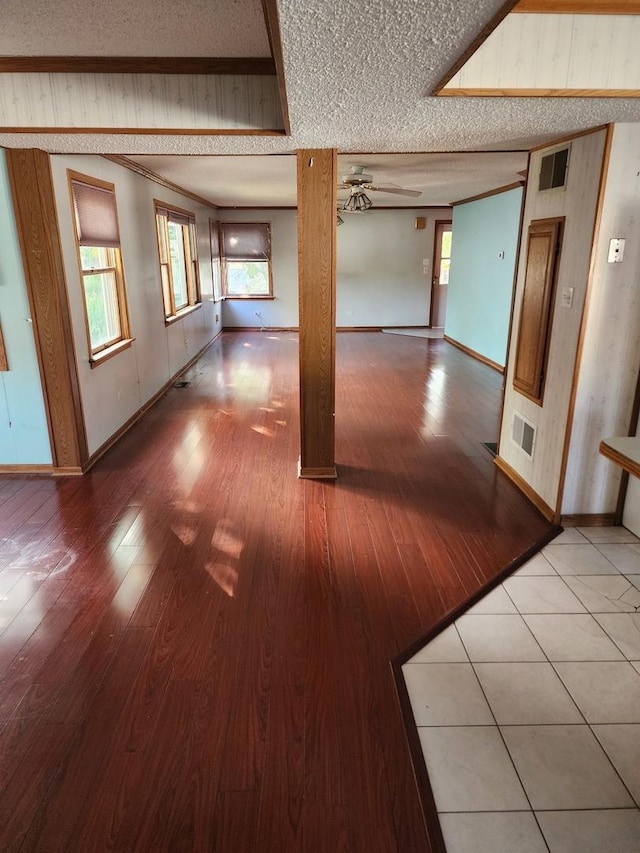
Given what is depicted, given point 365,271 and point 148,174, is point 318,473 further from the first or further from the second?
point 365,271

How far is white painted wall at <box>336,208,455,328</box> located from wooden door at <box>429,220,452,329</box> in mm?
101

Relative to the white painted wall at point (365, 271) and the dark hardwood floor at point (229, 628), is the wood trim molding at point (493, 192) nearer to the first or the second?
the white painted wall at point (365, 271)

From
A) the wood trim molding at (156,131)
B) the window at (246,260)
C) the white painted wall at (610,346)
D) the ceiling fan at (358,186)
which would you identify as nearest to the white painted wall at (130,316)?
the wood trim molding at (156,131)

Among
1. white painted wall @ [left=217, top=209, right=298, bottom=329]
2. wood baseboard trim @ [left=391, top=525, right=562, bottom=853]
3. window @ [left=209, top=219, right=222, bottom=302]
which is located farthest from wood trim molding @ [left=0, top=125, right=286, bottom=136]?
white painted wall @ [left=217, top=209, right=298, bottom=329]

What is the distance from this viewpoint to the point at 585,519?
339cm

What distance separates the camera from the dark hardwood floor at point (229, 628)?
1.68 meters

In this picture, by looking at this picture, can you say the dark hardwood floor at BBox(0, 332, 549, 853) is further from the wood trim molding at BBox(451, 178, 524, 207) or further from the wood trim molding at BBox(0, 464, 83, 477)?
the wood trim molding at BBox(451, 178, 524, 207)

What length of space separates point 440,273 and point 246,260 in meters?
3.82

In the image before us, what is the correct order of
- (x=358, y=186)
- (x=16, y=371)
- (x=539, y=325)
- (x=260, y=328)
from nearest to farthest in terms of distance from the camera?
(x=539, y=325), (x=16, y=371), (x=358, y=186), (x=260, y=328)

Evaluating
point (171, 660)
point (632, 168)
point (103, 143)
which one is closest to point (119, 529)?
point (171, 660)

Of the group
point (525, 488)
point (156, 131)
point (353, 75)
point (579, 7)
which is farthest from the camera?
point (525, 488)

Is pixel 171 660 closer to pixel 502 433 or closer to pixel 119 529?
pixel 119 529

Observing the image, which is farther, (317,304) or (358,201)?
(358,201)

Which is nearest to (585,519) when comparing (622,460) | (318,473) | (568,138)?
(622,460)
